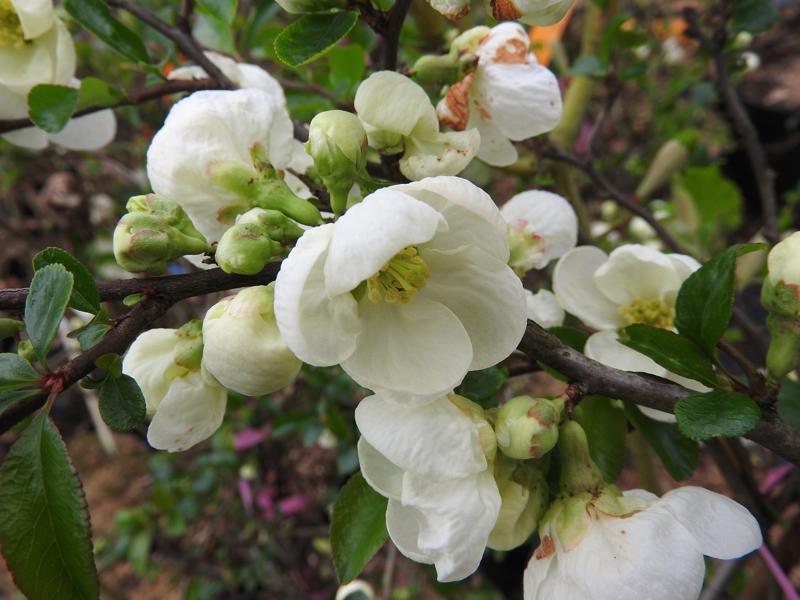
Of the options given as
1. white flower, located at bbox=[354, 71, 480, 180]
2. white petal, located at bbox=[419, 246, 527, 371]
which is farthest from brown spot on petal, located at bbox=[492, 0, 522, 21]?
white petal, located at bbox=[419, 246, 527, 371]

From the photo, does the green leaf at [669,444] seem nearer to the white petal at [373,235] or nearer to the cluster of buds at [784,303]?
the cluster of buds at [784,303]

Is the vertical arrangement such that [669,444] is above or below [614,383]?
below

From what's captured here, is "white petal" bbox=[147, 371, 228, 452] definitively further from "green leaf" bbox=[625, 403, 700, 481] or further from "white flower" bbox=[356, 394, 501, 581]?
"green leaf" bbox=[625, 403, 700, 481]

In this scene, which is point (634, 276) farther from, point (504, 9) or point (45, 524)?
point (45, 524)

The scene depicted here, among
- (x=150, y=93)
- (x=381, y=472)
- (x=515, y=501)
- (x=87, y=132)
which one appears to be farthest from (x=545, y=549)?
(x=87, y=132)

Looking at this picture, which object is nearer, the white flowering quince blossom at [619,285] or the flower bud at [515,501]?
the flower bud at [515,501]

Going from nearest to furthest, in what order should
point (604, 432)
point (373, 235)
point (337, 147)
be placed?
point (373, 235) < point (337, 147) < point (604, 432)

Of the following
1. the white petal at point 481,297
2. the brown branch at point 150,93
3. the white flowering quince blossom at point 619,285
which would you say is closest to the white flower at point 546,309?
the white flowering quince blossom at point 619,285
